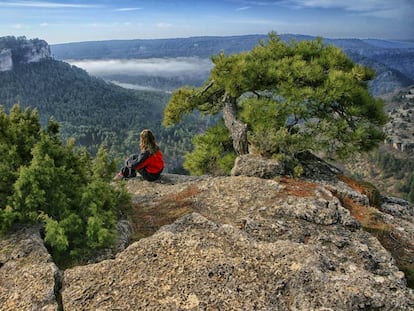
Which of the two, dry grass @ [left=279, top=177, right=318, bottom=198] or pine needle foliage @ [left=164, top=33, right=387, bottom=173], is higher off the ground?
pine needle foliage @ [left=164, top=33, right=387, bottom=173]

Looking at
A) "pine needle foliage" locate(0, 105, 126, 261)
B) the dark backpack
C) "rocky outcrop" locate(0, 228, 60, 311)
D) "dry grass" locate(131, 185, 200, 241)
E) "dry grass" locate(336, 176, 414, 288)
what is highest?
"pine needle foliage" locate(0, 105, 126, 261)

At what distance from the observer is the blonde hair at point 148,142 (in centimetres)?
1873

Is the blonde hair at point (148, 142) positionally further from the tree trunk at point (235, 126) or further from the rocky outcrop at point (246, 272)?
the rocky outcrop at point (246, 272)

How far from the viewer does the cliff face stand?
24.7 feet

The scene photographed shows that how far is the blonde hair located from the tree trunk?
464 centimetres

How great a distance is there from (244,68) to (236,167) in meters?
7.00

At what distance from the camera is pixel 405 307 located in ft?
Result: 25.1

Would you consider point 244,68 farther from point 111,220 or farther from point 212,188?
point 111,220

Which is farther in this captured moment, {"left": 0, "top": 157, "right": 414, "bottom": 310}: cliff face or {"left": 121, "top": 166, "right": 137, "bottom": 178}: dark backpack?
{"left": 121, "top": 166, "right": 137, "bottom": 178}: dark backpack

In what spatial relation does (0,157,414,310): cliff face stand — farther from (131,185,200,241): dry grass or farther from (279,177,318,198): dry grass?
(279,177,318,198): dry grass

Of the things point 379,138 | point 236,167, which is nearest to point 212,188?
point 236,167

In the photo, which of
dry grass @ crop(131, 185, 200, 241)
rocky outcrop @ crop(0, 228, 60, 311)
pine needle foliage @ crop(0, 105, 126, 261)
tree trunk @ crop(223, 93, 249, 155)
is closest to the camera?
rocky outcrop @ crop(0, 228, 60, 311)

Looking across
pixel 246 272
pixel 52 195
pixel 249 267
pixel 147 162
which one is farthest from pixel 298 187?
pixel 52 195

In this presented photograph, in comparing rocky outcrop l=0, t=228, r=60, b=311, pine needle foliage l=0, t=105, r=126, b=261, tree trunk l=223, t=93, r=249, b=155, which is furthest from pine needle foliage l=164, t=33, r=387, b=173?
rocky outcrop l=0, t=228, r=60, b=311
